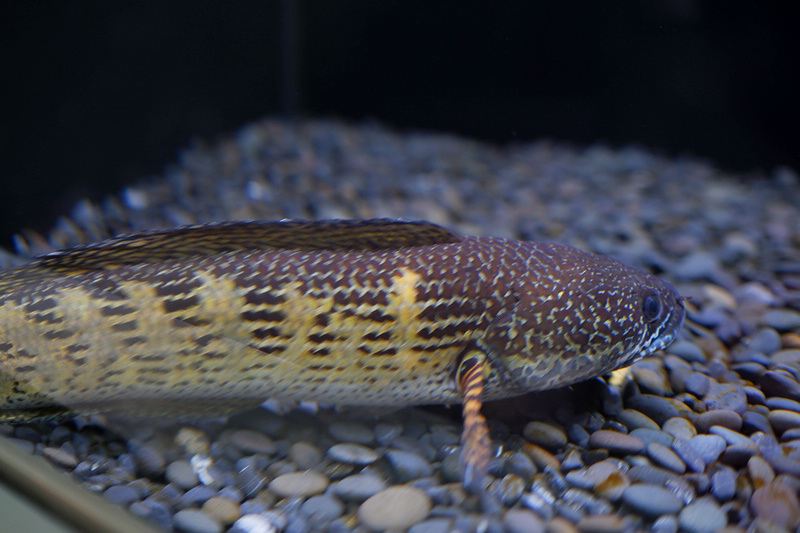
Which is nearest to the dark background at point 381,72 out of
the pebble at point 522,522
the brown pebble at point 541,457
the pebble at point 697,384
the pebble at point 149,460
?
the pebble at point 697,384

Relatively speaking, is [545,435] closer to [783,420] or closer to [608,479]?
[608,479]

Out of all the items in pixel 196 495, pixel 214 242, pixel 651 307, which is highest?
pixel 214 242

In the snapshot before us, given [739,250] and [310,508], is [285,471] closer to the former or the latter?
[310,508]

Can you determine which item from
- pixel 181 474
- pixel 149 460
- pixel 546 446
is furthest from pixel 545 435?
pixel 149 460

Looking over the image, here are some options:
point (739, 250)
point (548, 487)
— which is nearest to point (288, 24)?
point (739, 250)

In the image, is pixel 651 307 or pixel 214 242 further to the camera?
pixel 651 307

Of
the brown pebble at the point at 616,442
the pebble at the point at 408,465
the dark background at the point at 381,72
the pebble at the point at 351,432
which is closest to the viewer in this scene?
A: the pebble at the point at 408,465

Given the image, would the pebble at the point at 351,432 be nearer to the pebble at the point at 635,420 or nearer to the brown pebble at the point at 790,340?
the pebble at the point at 635,420
